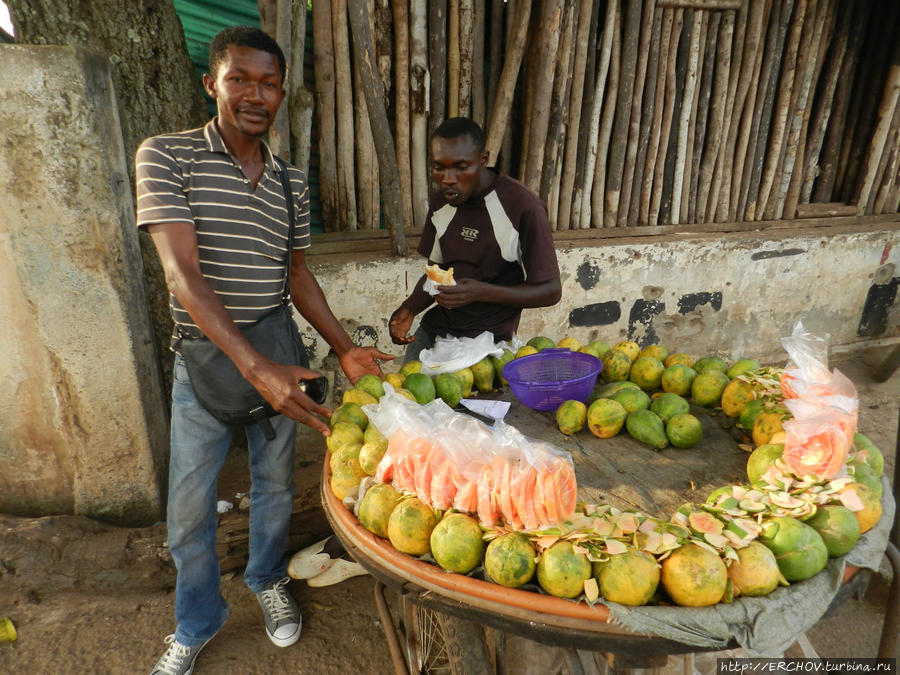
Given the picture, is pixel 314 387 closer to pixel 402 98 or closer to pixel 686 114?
pixel 402 98

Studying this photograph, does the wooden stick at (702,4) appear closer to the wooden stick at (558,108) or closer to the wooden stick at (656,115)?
the wooden stick at (656,115)

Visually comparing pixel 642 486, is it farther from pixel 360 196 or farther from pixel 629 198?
pixel 629 198

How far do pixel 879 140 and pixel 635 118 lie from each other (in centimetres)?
269

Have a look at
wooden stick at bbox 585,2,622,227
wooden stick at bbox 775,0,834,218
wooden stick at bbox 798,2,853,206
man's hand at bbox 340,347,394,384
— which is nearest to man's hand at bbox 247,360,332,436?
Answer: man's hand at bbox 340,347,394,384

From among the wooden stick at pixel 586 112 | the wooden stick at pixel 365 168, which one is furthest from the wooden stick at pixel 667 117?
the wooden stick at pixel 365 168

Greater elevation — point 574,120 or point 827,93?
point 827,93

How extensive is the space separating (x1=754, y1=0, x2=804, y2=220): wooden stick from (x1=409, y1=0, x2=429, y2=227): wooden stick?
3.25 metres

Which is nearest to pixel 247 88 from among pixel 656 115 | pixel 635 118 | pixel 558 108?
pixel 558 108

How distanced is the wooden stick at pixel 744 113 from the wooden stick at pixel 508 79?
6.87 feet

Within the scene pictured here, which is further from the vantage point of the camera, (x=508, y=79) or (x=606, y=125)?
(x=606, y=125)

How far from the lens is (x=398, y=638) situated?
6.57 ft

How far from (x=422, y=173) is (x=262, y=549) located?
2624 millimetres

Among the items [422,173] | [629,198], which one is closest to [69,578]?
[422,173]

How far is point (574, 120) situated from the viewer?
4094mm
